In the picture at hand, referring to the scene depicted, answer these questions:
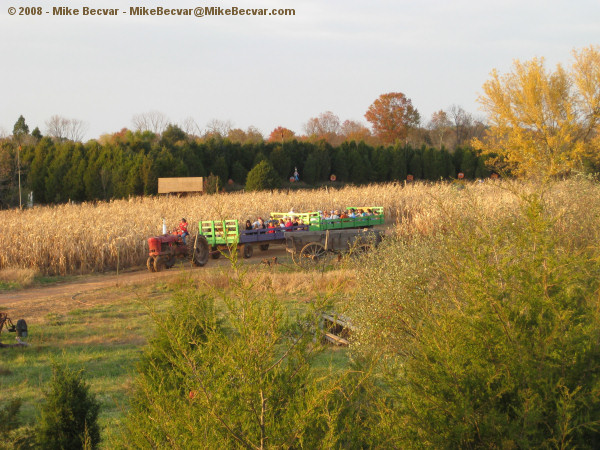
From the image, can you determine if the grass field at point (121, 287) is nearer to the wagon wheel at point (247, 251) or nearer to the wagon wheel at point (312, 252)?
the wagon wheel at point (312, 252)

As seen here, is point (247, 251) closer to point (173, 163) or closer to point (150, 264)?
point (150, 264)

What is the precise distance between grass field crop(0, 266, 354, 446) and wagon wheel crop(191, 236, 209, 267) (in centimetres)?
275

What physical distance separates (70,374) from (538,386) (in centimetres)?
372

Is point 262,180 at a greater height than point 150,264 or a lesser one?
greater

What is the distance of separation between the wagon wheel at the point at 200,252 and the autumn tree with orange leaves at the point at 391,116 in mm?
55170

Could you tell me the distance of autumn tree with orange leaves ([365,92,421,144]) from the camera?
72.3m

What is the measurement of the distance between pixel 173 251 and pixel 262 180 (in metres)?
19.0

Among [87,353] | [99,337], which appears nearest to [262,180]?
[99,337]

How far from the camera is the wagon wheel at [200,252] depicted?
19.0 metres

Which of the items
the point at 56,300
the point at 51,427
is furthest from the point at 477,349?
the point at 56,300

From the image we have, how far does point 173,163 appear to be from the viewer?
38.6 meters

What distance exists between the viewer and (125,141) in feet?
140

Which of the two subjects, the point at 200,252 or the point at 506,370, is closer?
the point at 506,370

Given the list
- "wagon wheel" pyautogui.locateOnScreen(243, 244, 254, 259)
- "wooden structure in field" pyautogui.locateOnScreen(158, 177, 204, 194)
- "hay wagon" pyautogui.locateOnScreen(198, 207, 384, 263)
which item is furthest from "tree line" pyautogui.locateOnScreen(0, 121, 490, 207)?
"wagon wheel" pyautogui.locateOnScreen(243, 244, 254, 259)
